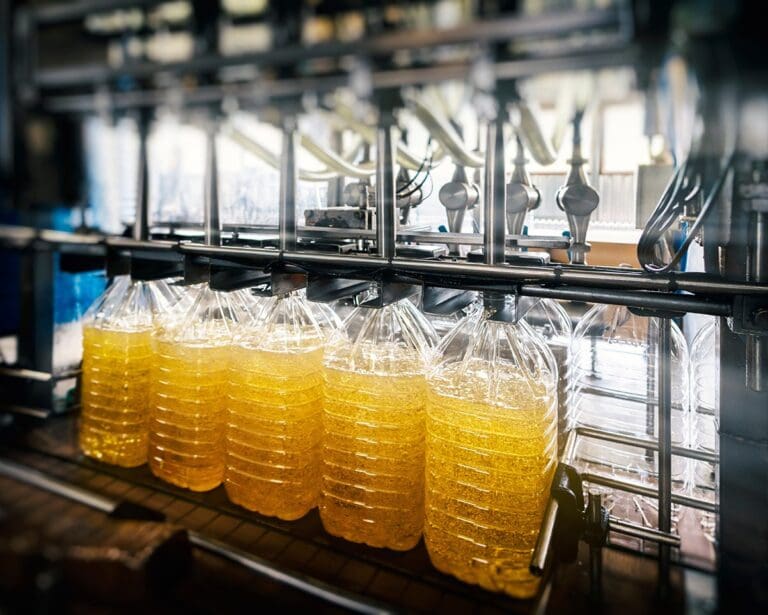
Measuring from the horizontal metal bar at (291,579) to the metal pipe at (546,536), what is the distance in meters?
0.23

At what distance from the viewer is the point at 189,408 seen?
128 cm

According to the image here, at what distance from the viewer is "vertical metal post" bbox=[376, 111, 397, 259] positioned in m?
1.03

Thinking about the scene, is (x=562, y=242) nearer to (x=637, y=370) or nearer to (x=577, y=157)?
(x=577, y=157)

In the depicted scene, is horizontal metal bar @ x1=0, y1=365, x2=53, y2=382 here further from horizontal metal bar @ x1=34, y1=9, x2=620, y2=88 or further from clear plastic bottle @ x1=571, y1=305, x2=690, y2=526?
clear plastic bottle @ x1=571, y1=305, x2=690, y2=526

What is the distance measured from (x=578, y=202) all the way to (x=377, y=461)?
0.76 meters

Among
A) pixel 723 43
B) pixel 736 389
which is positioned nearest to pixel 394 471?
pixel 736 389

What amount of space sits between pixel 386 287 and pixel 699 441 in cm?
92

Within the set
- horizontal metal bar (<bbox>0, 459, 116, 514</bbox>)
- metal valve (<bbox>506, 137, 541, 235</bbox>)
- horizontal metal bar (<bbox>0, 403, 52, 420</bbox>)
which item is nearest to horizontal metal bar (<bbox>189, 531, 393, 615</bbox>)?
horizontal metal bar (<bbox>0, 459, 116, 514</bbox>)

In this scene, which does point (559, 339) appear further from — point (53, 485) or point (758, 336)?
point (53, 485)

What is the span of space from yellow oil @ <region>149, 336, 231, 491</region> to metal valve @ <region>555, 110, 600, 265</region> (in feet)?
2.93

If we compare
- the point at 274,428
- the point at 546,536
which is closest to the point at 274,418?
the point at 274,428

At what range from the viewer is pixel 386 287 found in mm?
1009

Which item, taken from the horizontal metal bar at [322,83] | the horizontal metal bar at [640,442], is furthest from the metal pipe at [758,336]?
the horizontal metal bar at [322,83]

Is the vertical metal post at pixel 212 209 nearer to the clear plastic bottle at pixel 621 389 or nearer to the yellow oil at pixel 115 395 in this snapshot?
the yellow oil at pixel 115 395
